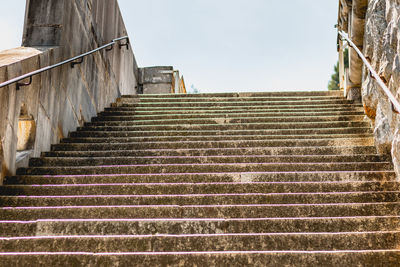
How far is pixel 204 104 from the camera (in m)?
8.01

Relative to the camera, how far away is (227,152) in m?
5.41

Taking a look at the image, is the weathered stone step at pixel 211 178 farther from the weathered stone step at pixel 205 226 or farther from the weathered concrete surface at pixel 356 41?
the weathered concrete surface at pixel 356 41

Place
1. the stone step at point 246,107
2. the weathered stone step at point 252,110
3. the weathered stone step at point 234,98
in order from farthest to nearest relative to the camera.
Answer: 1. the weathered stone step at point 234,98
2. the stone step at point 246,107
3. the weathered stone step at point 252,110

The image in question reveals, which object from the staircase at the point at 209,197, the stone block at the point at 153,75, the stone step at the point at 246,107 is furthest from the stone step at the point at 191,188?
the stone block at the point at 153,75

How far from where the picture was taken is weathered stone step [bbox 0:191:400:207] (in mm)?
4008

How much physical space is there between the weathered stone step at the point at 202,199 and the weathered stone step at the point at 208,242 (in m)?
0.78

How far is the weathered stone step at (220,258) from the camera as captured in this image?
2904 millimetres

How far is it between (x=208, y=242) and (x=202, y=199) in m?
0.87

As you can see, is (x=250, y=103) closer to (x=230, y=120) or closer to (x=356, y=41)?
(x=230, y=120)

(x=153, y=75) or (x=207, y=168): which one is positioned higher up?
(x=153, y=75)

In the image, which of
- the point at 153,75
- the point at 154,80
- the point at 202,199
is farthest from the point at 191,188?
the point at 153,75

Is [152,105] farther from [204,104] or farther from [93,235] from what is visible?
[93,235]

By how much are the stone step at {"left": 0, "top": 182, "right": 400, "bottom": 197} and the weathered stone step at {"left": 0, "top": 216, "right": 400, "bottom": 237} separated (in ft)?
2.45

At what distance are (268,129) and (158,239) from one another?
3.55 m
